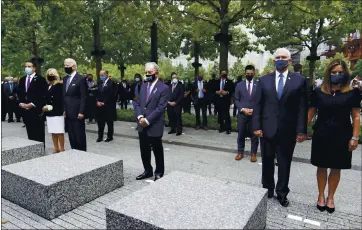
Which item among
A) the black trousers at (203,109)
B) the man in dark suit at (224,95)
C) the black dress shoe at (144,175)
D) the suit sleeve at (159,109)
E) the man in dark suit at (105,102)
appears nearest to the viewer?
the suit sleeve at (159,109)

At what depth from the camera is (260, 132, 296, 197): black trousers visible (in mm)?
4272

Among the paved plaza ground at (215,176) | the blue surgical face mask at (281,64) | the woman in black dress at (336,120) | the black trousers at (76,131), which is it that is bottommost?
the paved plaza ground at (215,176)

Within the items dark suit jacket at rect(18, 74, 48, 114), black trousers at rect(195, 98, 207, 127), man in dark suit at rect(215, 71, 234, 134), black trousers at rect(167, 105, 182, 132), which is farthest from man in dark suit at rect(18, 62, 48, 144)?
black trousers at rect(195, 98, 207, 127)

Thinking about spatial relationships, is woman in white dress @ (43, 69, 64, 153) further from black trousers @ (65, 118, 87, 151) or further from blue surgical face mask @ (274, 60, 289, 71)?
blue surgical face mask @ (274, 60, 289, 71)

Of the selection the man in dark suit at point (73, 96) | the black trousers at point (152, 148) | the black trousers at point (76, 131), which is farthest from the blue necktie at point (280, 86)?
the black trousers at point (76, 131)

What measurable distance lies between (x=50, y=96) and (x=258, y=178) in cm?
481

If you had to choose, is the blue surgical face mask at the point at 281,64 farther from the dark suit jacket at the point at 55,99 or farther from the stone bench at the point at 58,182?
the dark suit jacket at the point at 55,99

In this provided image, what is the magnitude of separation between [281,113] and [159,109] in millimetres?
2020

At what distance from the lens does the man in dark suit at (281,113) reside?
4133mm

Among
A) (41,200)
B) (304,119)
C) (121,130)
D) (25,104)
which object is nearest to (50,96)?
(25,104)

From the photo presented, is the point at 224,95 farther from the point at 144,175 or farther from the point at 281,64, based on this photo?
the point at 281,64

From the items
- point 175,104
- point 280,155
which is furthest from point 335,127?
point 175,104

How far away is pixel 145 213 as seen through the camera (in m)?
2.93

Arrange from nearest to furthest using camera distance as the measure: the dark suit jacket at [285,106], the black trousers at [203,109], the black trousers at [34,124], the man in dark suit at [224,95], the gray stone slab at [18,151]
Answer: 1. the dark suit jacket at [285,106]
2. the gray stone slab at [18,151]
3. the black trousers at [34,124]
4. the man in dark suit at [224,95]
5. the black trousers at [203,109]
